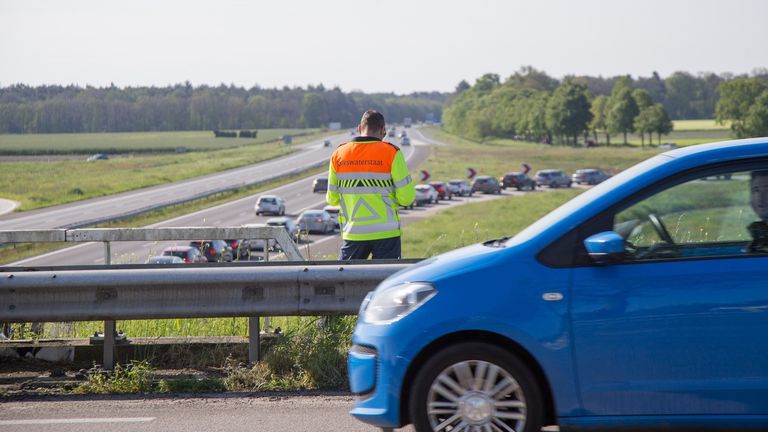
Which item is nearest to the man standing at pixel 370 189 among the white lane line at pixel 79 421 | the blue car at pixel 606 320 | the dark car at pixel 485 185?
the white lane line at pixel 79 421

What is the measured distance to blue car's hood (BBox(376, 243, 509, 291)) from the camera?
17.2 feet

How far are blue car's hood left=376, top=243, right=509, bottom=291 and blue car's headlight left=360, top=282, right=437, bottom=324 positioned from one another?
0.05 meters

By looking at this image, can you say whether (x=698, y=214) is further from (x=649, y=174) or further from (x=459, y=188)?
(x=459, y=188)

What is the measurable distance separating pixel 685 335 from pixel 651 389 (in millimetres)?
325

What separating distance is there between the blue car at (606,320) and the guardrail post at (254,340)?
263cm

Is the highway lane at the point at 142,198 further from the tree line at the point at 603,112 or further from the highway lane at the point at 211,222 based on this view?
the tree line at the point at 603,112

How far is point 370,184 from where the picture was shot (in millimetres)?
8180

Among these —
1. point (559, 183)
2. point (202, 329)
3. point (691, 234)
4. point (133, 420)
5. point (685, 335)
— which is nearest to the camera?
point (685, 335)

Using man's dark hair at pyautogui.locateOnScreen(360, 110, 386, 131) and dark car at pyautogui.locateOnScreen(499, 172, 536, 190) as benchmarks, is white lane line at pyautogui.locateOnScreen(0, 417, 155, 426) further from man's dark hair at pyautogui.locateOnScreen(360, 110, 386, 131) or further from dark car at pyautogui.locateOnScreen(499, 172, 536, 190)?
dark car at pyautogui.locateOnScreen(499, 172, 536, 190)

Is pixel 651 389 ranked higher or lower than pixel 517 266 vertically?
lower

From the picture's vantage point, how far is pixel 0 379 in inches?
307

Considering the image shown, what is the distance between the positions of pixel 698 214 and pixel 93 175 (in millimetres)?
67814

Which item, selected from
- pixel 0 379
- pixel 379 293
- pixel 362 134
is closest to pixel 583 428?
pixel 379 293

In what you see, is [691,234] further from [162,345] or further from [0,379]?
[0,379]
